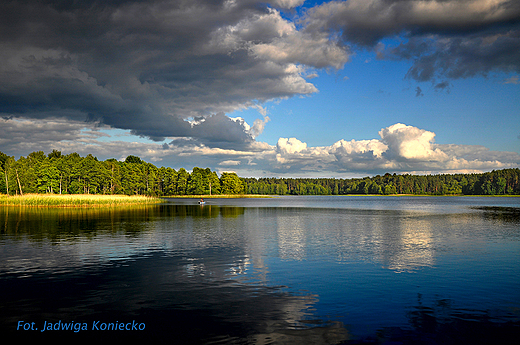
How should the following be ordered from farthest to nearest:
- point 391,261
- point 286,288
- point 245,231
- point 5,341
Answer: point 245,231
point 391,261
point 286,288
point 5,341

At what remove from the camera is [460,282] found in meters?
19.3

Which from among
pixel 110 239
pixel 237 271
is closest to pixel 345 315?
pixel 237 271

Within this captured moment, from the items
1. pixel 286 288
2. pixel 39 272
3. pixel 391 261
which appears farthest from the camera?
pixel 391 261

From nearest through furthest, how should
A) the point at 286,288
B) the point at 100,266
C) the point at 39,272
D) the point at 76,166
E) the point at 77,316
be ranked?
the point at 77,316 → the point at 286,288 → the point at 39,272 → the point at 100,266 → the point at 76,166

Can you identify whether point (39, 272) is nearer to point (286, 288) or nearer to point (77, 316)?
point (77, 316)

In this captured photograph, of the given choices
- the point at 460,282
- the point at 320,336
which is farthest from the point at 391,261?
the point at 320,336

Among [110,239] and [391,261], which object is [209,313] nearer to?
[391,261]

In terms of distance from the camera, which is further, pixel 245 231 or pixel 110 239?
pixel 245 231

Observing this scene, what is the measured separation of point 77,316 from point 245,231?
29.0m

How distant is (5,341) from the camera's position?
11602 mm

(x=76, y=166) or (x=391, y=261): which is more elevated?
(x=76, y=166)

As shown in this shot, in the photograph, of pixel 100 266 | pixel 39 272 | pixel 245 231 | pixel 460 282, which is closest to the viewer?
pixel 460 282

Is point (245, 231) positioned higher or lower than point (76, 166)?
lower

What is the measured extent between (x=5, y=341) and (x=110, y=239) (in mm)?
23653
